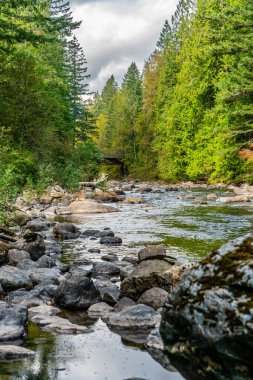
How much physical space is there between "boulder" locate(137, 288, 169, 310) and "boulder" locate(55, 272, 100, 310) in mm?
653

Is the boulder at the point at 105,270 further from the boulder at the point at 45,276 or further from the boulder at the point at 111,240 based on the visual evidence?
the boulder at the point at 111,240

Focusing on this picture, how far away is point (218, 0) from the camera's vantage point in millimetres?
35125

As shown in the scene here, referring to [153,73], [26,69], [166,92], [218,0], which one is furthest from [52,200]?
[153,73]

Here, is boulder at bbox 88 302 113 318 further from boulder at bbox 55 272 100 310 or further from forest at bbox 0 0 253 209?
forest at bbox 0 0 253 209

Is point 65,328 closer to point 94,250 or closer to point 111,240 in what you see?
point 94,250

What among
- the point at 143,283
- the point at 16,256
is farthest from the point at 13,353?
the point at 16,256

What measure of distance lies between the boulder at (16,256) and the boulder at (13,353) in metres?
4.10

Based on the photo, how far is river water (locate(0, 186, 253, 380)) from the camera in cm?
354

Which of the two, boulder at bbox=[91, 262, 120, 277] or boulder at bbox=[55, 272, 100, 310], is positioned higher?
boulder at bbox=[55, 272, 100, 310]

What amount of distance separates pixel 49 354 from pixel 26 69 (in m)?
22.0

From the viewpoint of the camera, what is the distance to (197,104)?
39.8 metres

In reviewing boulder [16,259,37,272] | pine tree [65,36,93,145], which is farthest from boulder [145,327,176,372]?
pine tree [65,36,93,145]

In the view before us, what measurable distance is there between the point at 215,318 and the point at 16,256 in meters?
5.69

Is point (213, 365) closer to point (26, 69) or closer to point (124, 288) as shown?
point (124, 288)
